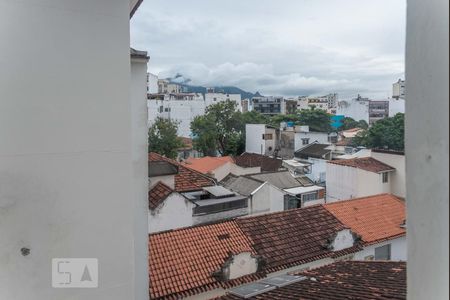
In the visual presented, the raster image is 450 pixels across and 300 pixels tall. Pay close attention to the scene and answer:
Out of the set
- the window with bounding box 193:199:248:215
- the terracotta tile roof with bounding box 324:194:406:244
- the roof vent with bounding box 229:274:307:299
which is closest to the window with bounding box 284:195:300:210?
the window with bounding box 193:199:248:215

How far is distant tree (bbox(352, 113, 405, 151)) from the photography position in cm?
2581

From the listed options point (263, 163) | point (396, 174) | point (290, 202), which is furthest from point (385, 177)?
point (263, 163)

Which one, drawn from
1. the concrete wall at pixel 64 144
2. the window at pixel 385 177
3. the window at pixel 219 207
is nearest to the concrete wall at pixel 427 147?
the concrete wall at pixel 64 144

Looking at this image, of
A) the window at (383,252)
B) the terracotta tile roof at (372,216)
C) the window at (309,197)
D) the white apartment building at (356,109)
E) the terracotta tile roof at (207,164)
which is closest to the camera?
the window at (383,252)

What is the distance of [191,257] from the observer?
26.2ft

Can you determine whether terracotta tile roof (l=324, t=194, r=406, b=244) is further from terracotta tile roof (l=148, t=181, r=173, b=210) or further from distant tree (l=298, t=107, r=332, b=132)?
distant tree (l=298, t=107, r=332, b=132)

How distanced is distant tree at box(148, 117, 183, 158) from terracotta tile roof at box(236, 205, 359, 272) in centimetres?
1643

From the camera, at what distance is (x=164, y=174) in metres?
9.70

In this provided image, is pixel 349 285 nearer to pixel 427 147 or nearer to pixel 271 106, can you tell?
pixel 427 147

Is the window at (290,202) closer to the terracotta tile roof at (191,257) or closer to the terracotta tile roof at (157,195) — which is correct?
the terracotta tile roof at (191,257)

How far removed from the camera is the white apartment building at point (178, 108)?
1596 inches

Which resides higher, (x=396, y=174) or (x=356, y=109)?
(x=356, y=109)

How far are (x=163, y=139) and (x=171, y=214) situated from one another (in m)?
16.6

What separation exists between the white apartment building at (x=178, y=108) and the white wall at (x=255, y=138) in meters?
9.74
